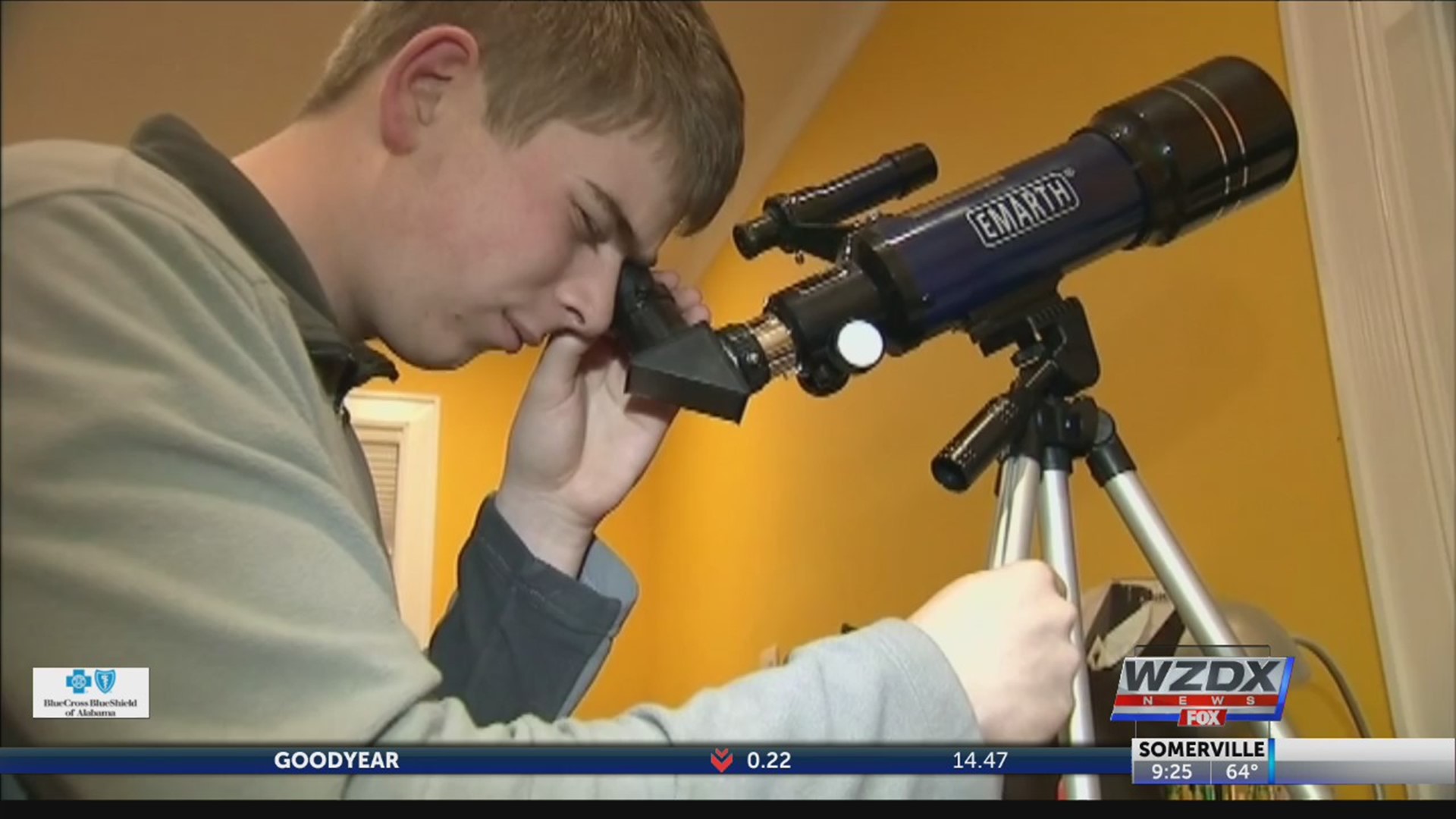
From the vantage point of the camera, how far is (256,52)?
160cm

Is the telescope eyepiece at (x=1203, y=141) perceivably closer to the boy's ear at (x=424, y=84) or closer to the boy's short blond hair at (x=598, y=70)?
the boy's short blond hair at (x=598, y=70)

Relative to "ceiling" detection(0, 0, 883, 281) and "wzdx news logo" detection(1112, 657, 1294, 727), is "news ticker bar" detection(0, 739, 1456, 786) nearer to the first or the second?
"wzdx news logo" detection(1112, 657, 1294, 727)

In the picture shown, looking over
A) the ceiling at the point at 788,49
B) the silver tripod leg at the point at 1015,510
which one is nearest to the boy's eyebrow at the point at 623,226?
the silver tripod leg at the point at 1015,510

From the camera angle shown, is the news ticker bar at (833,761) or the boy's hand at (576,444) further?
the boy's hand at (576,444)

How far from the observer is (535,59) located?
0.69 metres

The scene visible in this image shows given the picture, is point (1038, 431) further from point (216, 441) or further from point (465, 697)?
point (216, 441)

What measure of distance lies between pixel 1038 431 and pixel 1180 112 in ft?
0.72

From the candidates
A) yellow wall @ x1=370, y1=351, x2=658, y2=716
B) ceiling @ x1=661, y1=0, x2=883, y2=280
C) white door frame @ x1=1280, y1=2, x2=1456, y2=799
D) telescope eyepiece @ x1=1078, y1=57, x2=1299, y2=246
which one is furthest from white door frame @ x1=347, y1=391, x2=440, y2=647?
ceiling @ x1=661, y1=0, x2=883, y2=280

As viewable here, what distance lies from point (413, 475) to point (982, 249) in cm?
43

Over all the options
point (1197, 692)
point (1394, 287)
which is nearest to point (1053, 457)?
point (1197, 692)

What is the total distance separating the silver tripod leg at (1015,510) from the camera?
2.16ft

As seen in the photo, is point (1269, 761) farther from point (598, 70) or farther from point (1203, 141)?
point (598, 70)

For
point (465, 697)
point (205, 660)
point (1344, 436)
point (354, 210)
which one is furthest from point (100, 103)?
point (1344, 436)

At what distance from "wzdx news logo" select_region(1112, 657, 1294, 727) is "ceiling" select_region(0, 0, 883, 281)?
62cm
